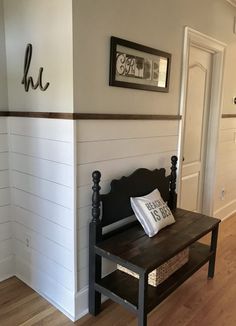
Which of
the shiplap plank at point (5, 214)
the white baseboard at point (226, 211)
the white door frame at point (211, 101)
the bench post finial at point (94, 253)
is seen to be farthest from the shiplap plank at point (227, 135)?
the shiplap plank at point (5, 214)

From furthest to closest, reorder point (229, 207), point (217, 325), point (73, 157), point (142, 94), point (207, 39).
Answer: point (229, 207) → point (207, 39) → point (142, 94) → point (217, 325) → point (73, 157)

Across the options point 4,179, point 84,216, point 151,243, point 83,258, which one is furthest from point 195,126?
point 4,179

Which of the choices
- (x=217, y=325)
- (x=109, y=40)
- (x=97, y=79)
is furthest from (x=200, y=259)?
(x=109, y=40)

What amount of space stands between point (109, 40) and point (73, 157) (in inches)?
30.7

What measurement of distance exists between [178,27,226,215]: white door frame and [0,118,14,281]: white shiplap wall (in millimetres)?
1516

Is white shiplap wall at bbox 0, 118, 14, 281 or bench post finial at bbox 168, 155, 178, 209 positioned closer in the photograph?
white shiplap wall at bbox 0, 118, 14, 281

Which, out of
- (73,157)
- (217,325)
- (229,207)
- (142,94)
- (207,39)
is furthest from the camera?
(229,207)

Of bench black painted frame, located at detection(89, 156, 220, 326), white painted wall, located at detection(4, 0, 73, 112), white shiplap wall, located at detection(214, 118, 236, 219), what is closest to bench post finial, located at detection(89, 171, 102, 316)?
bench black painted frame, located at detection(89, 156, 220, 326)

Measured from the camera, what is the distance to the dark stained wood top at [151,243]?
65.6 inches

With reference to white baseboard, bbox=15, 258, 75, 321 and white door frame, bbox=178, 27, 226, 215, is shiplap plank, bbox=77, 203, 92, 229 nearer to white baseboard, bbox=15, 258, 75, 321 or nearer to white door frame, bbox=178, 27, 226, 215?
white baseboard, bbox=15, 258, 75, 321

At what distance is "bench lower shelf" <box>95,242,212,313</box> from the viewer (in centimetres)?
173

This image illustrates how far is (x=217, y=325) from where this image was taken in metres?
1.89

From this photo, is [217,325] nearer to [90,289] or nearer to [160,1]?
[90,289]

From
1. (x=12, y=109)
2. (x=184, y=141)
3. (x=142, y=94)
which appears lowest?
(x=184, y=141)
